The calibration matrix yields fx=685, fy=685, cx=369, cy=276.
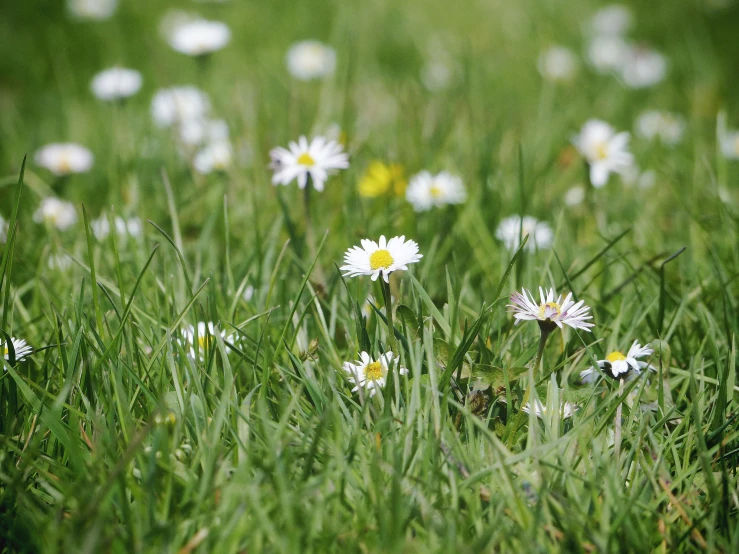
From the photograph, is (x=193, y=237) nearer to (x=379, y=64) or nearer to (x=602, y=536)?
(x=602, y=536)

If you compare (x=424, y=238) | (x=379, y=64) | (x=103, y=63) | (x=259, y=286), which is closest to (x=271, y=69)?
(x=379, y=64)

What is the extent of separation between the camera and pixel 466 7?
13.4 feet

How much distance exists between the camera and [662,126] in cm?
262

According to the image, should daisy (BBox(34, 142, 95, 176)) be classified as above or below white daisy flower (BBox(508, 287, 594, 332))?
above

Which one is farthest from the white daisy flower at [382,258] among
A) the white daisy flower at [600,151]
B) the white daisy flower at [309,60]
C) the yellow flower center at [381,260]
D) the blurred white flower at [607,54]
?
the blurred white flower at [607,54]

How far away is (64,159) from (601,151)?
1621mm

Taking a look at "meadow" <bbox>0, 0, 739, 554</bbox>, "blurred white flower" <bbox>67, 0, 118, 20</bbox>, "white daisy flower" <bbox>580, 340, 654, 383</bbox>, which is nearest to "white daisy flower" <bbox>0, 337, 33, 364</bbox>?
"meadow" <bbox>0, 0, 739, 554</bbox>

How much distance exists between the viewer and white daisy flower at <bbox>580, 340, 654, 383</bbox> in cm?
117

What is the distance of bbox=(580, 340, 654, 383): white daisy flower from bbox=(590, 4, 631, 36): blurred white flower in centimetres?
303

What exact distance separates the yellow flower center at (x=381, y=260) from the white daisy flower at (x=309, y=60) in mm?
1879

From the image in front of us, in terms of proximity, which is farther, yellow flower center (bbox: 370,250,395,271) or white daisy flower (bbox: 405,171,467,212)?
white daisy flower (bbox: 405,171,467,212)

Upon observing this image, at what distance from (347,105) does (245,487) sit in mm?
1680

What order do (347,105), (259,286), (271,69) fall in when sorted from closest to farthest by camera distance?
(259,286), (347,105), (271,69)

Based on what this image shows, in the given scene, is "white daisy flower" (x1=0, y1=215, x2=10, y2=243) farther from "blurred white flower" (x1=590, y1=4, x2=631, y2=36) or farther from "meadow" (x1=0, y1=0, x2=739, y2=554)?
"blurred white flower" (x1=590, y1=4, x2=631, y2=36)
